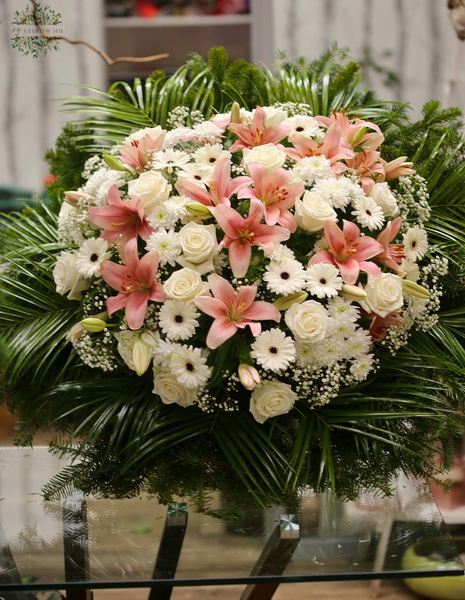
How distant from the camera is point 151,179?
104 cm

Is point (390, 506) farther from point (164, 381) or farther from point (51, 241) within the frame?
point (51, 241)

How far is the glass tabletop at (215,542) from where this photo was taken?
86 cm

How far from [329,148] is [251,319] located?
0.97 ft

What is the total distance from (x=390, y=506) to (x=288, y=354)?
24 centimetres

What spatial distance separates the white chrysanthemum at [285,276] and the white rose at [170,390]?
17cm

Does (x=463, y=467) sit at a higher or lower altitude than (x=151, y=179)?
lower

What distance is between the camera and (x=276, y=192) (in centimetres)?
102

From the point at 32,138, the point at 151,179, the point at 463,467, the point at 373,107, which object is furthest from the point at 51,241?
the point at 32,138

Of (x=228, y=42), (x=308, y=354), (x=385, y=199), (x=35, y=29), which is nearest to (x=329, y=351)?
(x=308, y=354)

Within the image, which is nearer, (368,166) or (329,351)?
(329,351)

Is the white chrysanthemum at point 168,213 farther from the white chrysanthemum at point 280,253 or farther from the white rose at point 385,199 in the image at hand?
the white rose at point 385,199

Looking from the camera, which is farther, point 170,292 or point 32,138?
point 32,138

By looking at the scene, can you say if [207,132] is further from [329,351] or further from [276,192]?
[329,351]

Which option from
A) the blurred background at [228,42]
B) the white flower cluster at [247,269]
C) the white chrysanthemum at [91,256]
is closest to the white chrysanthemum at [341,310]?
Result: the white flower cluster at [247,269]
